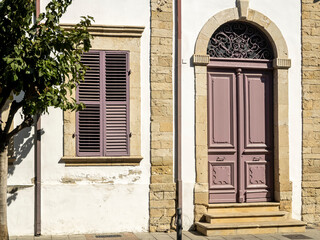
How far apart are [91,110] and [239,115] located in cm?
286

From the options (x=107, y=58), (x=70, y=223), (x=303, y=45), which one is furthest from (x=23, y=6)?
(x=303, y=45)

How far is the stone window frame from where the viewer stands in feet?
32.6

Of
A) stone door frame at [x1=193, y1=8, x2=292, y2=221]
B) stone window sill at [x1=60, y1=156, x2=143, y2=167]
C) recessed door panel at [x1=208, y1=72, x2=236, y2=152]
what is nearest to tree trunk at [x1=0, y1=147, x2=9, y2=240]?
stone window sill at [x1=60, y1=156, x2=143, y2=167]

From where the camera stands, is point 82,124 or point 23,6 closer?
point 23,6

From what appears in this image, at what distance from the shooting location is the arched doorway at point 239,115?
10.8 m

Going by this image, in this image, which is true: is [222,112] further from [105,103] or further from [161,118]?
[105,103]

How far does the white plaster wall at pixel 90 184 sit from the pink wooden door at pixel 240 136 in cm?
137

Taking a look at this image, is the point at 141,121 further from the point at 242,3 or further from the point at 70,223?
the point at 242,3

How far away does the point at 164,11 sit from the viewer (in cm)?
1041

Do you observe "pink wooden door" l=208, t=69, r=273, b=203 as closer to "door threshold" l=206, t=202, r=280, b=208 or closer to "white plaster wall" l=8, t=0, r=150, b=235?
"door threshold" l=206, t=202, r=280, b=208

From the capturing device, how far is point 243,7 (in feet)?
35.3

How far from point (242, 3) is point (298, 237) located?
176 inches

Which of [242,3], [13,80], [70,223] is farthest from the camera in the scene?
[242,3]

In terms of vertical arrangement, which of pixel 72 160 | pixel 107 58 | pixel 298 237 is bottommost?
pixel 298 237
